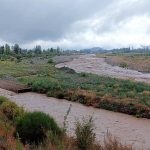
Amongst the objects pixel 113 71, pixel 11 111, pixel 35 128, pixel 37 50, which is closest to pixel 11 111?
pixel 11 111

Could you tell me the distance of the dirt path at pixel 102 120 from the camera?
17623 millimetres

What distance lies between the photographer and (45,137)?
12406 mm

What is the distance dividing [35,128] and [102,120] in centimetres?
961

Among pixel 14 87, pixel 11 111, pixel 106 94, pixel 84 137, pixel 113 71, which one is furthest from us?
pixel 113 71

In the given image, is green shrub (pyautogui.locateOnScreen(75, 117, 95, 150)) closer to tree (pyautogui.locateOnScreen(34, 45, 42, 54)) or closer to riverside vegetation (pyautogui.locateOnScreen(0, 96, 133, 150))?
riverside vegetation (pyautogui.locateOnScreen(0, 96, 133, 150))

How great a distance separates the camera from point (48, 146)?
10.3m

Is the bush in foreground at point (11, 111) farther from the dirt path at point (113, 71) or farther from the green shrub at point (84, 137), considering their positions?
the dirt path at point (113, 71)

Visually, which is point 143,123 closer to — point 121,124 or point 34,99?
point 121,124

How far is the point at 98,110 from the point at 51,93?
7666 mm

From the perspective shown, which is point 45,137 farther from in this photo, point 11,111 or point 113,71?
point 113,71

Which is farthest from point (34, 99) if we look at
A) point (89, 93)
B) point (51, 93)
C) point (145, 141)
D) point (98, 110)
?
point (145, 141)

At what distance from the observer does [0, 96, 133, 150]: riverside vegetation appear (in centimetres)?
1075

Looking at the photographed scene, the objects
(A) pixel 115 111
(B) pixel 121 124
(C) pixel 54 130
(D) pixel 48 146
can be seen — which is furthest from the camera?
(A) pixel 115 111

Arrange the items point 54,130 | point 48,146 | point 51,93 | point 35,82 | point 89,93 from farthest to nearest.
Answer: point 35,82, point 51,93, point 89,93, point 54,130, point 48,146
